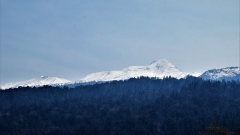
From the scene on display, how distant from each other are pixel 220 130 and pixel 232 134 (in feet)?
9.12

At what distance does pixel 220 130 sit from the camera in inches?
2117

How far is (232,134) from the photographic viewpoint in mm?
51250
